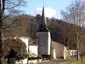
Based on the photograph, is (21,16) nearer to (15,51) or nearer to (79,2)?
(15,51)

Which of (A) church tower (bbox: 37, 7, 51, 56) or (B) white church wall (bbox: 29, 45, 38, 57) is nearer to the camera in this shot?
(B) white church wall (bbox: 29, 45, 38, 57)

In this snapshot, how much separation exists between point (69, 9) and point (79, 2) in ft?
10.3

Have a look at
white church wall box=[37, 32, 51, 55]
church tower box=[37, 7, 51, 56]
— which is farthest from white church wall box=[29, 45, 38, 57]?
church tower box=[37, 7, 51, 56]

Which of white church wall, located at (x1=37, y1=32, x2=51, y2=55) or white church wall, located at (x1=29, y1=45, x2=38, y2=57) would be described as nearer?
white church wall, located at (x1=29, y1=45, x2=38, y2=57)

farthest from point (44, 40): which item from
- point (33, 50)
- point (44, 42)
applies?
point (33, 50)

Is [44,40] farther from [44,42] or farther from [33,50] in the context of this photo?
[33,50]

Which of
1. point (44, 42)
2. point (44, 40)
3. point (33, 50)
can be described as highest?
point (44, 40)

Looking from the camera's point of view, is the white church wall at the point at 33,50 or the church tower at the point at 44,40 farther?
the church tower at the point at 44,40

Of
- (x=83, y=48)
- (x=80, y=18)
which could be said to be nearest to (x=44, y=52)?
(x=83, y=48)

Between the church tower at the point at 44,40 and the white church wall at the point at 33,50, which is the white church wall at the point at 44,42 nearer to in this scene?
the church tower at the point at 44,40

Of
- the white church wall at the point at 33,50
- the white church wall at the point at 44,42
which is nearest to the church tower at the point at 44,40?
the white church wall at the point at 44,42

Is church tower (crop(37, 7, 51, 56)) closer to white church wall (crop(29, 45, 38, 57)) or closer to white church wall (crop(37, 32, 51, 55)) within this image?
Result: white church wall (crop(37, 32, 51, 55))

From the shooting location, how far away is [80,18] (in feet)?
240

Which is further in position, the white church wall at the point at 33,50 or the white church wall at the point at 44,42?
the white church wall at the point at 44,42
